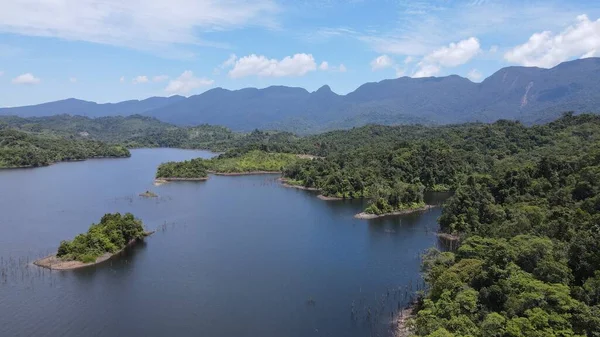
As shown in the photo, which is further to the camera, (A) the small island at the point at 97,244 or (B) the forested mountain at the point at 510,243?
(A) the small island at the point at 97,244

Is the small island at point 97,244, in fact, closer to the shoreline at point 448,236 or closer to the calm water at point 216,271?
the calm water at point 216,271

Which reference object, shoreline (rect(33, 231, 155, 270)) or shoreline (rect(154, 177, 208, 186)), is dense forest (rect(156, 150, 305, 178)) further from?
shoreline (rect(33, 231, 155, 270))

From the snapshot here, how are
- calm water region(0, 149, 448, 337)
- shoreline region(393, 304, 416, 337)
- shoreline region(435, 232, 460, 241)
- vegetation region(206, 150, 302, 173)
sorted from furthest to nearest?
1. vegetation region(206, 150, 302, 173)
2. shoreline region(435, 232, 460, 241)
3. calm water region(0, 149, 448, 337)
4. shoreline region(393, 304, 416, 337)

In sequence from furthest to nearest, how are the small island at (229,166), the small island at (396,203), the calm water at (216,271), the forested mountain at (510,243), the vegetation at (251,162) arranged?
the vegetation at (251,162)
the small island at (229,166)
the small island at (396,203)
the calm water at (216,271)
the forested mountain at (510,243)

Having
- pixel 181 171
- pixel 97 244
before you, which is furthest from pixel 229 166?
pixel 97 244

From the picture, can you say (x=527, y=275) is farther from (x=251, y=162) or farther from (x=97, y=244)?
(x=251, y=162)

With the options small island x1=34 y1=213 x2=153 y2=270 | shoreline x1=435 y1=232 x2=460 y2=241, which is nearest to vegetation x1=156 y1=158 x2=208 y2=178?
small island x1=34 y1=213 x2=153 y2=270

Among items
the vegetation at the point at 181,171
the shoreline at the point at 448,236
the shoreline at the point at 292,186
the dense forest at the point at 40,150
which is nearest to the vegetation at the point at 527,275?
the shoreline at the point at 448,236

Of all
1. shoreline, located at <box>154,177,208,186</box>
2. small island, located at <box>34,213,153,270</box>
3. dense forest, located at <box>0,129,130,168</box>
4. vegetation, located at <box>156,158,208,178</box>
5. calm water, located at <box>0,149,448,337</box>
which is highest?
dense forest, located at <box>0,129,130,168</box>
